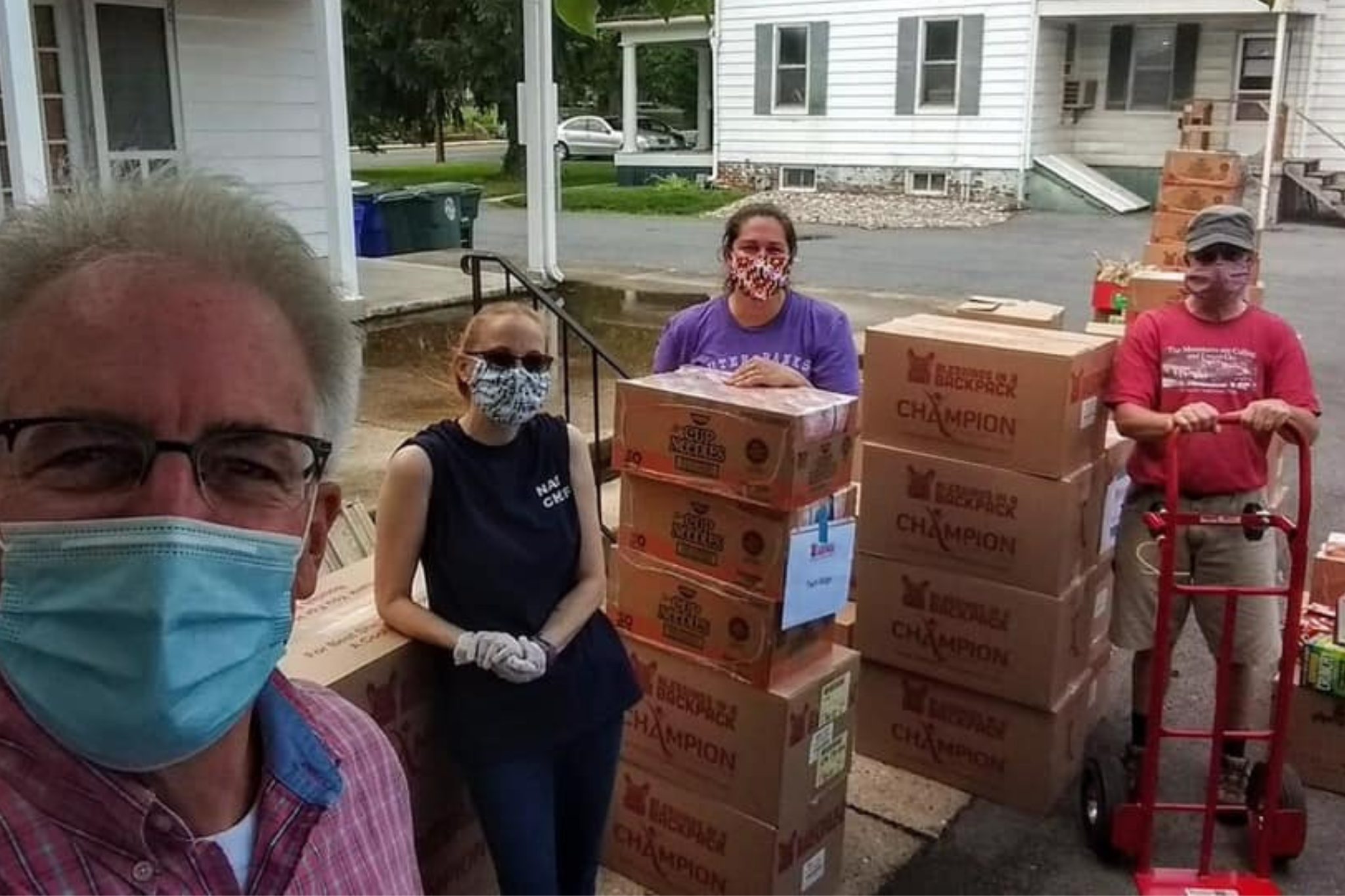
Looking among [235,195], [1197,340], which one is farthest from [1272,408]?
[235,195]

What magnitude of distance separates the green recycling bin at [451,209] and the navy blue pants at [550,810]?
11307mm

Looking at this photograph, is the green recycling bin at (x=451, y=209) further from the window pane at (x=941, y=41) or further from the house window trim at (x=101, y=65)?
→ the window pane at (x=941, y=41)

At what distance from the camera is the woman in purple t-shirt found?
3680mm

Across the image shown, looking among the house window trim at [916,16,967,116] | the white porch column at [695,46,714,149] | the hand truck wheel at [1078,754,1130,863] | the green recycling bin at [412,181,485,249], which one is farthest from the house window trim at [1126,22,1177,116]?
the hand truck wheel at [1078,754,1130,863]

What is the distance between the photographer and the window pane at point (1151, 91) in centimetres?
2180

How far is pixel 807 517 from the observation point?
3.10 m

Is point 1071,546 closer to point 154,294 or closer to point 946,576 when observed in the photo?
point 946,576

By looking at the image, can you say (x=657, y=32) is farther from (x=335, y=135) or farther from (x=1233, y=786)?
(x=1233, y=786)

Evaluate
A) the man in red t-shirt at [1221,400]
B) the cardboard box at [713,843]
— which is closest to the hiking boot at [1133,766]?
the man in red t-shirt at [1221,400]

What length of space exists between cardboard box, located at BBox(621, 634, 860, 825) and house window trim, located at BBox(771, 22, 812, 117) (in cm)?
2129

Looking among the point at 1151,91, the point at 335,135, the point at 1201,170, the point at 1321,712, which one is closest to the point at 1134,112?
the point at 1151,91

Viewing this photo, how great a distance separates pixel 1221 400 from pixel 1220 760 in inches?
40.8

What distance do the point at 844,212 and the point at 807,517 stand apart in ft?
62.8

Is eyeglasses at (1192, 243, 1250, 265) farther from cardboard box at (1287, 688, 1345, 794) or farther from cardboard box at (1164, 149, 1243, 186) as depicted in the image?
cardboard box at (1164, 149, 1243, 186)
